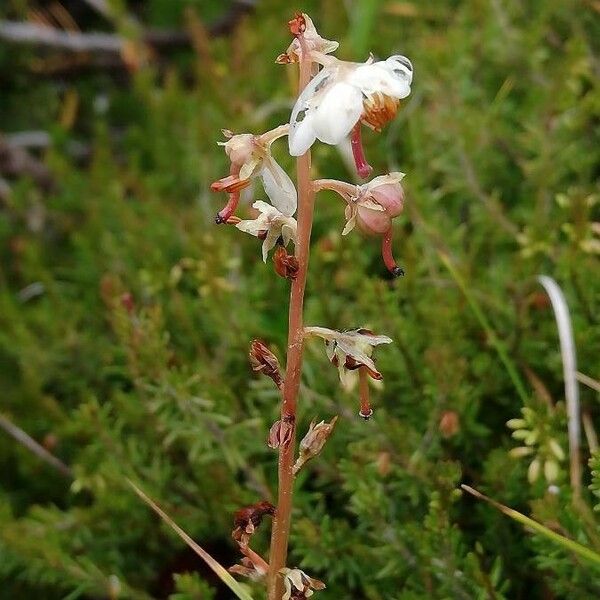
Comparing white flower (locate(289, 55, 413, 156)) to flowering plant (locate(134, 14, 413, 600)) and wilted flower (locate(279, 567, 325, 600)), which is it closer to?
flowering plant (locate(134, 14, 413, 600))

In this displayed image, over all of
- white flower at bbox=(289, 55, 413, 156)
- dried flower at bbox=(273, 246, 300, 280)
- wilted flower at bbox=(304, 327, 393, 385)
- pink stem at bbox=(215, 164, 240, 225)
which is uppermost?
white flower at bbox=(289, 55, 413, 156)

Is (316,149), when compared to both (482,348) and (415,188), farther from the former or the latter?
(482,348)

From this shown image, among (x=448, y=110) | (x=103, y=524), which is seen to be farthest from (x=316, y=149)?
(x=103, y=524)

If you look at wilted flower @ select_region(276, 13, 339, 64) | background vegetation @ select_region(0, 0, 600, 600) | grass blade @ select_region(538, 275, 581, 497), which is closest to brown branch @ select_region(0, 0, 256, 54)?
background vegetation @ select_region(0, 0, 600, 600)

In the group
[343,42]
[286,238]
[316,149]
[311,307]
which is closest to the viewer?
[286,238]

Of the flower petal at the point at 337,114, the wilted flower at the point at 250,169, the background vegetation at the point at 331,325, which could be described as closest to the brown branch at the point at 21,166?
the background vegetation at the point at 331,325

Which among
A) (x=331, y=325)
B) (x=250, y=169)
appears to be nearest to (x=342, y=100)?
(x=250, y=169)

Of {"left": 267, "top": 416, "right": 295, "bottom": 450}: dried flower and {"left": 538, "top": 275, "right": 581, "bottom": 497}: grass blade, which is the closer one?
{"left": 267, "top": 416, "right": 295, "bottom": 450}: dried flower
